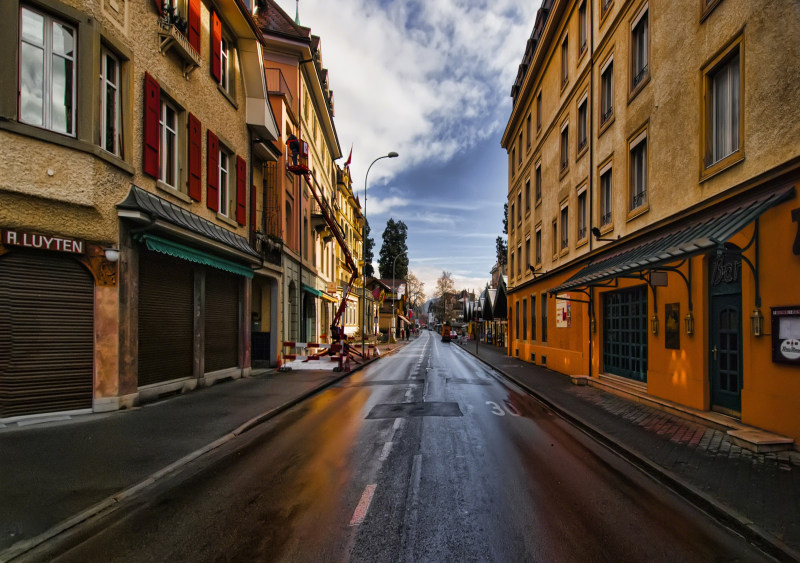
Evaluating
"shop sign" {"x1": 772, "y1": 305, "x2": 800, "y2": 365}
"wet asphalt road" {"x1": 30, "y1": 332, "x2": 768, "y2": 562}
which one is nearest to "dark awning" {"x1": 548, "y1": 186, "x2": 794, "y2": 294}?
"shop sign" {"x1": 772, "y1": 305, "x2": 800, "y2": 365}

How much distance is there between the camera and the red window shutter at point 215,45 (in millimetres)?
13250

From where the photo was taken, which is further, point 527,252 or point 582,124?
point 527,252

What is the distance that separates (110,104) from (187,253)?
11.5ft

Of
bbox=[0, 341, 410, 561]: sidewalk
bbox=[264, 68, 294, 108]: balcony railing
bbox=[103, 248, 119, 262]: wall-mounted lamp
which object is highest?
bbox=[264, 68, 294, 108]: balcony railing

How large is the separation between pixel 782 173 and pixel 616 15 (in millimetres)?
8877

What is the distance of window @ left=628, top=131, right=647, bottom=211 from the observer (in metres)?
11.6

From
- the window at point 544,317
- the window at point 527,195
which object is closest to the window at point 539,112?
the window at point 527,195

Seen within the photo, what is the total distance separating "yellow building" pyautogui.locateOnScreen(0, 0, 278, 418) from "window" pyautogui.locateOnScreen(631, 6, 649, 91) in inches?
456

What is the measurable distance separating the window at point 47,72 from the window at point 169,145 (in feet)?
8.52

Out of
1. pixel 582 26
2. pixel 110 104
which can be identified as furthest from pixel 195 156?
pixel 582 26

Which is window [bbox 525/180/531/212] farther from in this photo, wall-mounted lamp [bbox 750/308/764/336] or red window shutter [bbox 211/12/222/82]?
wall-mounted lamp [bbox 750/308/764/336]

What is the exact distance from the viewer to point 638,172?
39.8ft

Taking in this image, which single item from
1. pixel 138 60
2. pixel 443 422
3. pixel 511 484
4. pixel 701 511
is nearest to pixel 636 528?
pixel 701 511

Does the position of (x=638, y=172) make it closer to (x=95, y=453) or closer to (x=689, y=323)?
(x=689, y=323)
